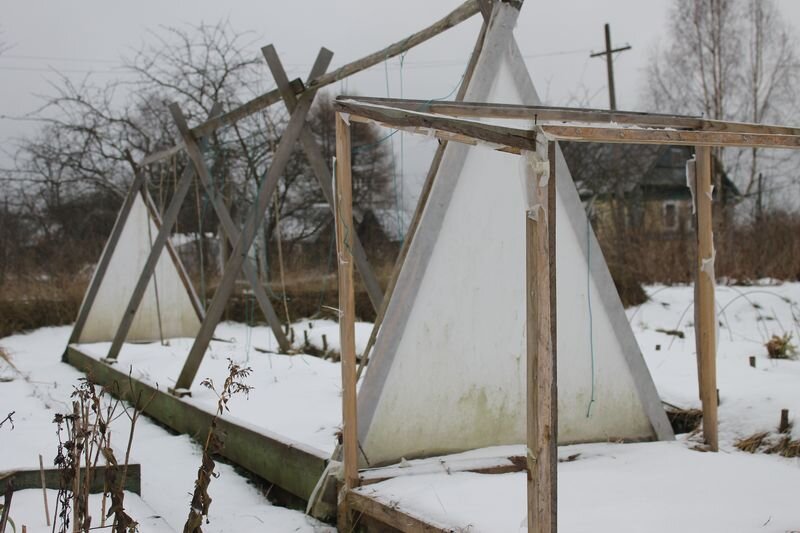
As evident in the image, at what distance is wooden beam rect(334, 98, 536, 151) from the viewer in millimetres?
2598

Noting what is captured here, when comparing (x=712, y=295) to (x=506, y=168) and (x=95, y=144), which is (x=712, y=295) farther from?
(x=95, y=144)

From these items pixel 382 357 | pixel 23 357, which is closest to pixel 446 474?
pixel 382 357

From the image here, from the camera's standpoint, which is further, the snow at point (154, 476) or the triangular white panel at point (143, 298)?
the triangular white panel at point (143, 298)

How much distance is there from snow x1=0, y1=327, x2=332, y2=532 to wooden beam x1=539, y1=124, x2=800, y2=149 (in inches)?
88.4

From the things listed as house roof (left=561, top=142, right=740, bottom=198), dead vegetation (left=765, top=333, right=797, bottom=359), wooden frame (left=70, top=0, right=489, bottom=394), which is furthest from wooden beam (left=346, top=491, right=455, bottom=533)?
→ house roof (left=561, top=142, right=740, bottom=198)

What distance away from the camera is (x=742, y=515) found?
3092mm

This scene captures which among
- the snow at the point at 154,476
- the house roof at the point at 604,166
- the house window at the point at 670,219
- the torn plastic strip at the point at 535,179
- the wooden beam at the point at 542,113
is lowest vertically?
the snow at the point at 154,476

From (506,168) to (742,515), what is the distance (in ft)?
6.69

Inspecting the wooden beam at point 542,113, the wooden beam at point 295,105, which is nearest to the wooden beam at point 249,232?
the wooden beam at point 295,105

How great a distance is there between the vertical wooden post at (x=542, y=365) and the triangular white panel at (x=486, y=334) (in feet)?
4.41

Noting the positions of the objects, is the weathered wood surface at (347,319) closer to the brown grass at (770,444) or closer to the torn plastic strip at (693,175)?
the torn plastic strip at (693,175)

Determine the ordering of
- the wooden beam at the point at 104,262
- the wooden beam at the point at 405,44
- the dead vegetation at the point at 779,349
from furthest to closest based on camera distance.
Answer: the wooden beam at the point at 104,262, the dead vegetation at the point at 779,349, the wooden beam at the point at 405,44

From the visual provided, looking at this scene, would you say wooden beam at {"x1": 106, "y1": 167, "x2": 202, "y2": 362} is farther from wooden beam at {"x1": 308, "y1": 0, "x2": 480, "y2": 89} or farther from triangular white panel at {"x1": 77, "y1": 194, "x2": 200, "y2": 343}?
wooden beam at {"x1": 308, "y1": 0, "x2": 480, "y2": 89}

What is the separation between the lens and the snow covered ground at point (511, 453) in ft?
10.2
